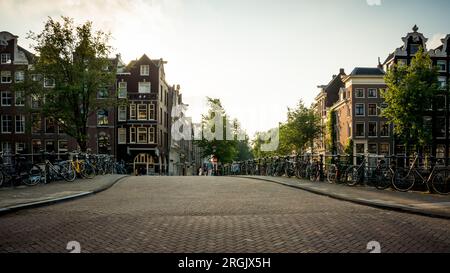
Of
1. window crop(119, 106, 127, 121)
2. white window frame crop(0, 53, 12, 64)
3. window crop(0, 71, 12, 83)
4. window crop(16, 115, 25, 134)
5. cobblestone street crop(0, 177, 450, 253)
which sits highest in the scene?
white window frame crop(0, 53, 12, 64)

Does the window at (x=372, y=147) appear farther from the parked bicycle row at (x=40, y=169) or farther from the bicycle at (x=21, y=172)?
the bicycle at (x=21, y=172)

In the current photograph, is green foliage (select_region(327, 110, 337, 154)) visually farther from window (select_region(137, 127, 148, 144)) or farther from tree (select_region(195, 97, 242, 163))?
window (select_region(137, 127, 148, 144))

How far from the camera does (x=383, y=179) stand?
45.0ft

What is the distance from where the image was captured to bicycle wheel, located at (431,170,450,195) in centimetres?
1223

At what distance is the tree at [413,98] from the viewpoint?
3362 centimetres

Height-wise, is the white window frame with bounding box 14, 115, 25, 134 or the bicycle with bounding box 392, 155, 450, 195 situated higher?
the white window frame with bounding box 14, 115, 25, 134

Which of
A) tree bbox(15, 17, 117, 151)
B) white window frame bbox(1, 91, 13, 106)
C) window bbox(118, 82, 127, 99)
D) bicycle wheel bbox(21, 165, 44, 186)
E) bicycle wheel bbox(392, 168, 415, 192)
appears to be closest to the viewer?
bicycle wheel bbox(392, 168, 415, 192)

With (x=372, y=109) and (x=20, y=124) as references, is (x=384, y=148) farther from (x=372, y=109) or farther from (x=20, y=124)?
(x=20, y=124)

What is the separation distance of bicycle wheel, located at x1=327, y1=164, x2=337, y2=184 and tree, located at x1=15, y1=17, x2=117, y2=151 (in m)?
19.7

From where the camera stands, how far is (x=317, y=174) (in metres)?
18.8

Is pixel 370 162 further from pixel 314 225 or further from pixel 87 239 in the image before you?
pixel 87 239

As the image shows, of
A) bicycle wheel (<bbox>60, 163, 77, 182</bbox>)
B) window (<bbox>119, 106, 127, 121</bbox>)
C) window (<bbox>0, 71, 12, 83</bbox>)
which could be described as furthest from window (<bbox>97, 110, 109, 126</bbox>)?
bicycle wheel (<bbox>60, 163, 77, 182</bbox>)

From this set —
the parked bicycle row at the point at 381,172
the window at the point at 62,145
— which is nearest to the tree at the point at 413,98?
the parked bicycle row at the point at 381,172

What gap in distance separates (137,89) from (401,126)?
107 ft
